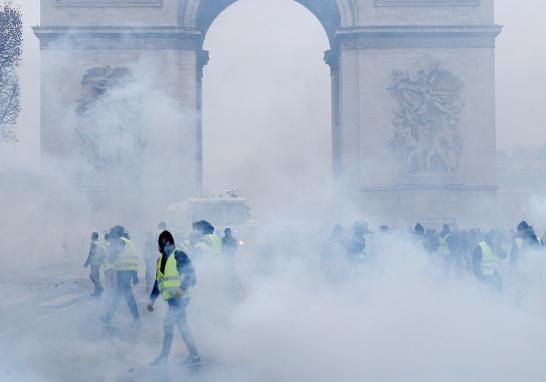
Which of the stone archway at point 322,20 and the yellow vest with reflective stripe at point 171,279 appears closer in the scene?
the yellow vest with reflective stripe at point 171,279

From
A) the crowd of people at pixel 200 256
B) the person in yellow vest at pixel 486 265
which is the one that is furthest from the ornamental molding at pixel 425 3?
the person in yellow vest at pixel 486 265

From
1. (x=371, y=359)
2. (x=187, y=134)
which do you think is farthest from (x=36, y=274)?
(x=371, y=359)

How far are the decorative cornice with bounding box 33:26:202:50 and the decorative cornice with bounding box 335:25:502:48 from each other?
219 inches

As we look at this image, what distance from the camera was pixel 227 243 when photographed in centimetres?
1498

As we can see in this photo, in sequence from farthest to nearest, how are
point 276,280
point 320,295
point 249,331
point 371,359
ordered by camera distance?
point 276,280
point 320,295
point 249,331
point 371,359

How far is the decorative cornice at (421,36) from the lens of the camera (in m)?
29.8

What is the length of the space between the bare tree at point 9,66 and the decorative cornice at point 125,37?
75.6 inches

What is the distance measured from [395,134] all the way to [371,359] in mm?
→ 21246

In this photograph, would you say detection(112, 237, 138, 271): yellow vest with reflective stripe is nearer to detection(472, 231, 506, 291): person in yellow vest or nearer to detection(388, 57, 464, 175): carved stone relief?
detection(472, 231, 506, 291): person in yellow vest

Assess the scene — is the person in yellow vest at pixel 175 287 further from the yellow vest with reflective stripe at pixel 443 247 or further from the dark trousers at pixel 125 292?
the yellow vest with reflective stripe at pixel 443 247

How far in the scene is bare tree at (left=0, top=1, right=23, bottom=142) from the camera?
101ft

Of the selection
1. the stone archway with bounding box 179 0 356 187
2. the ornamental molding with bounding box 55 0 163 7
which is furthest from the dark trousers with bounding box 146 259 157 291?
the ornamental molding with bounding box 55 0 163 7

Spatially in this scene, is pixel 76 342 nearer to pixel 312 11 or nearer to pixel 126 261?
pixel 126 261

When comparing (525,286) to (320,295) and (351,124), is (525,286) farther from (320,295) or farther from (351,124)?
(351,124)
